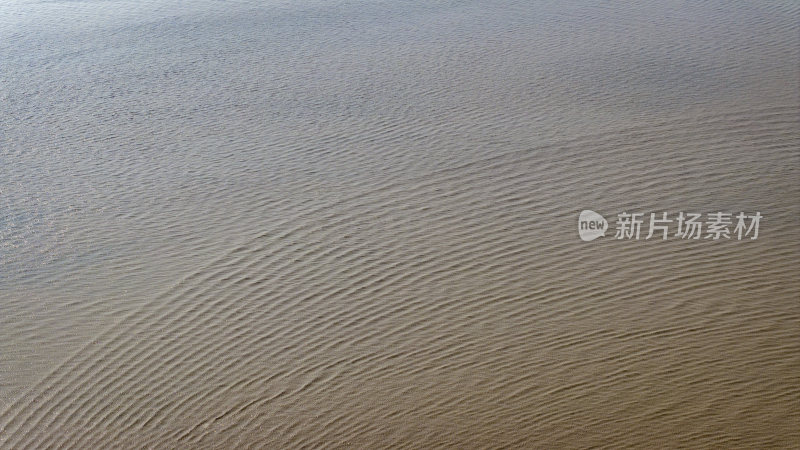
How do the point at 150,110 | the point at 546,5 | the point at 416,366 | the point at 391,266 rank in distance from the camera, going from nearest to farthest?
the point at 416,366, the point at 391,266, the point at 150,110, the point at 546,5

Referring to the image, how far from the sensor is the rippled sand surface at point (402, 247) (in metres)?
4.47

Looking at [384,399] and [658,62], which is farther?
[658,62]

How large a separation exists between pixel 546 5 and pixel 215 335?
755 centimetres

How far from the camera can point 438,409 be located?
4.45 metres

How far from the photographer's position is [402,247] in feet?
19.0

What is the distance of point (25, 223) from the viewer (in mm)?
6281

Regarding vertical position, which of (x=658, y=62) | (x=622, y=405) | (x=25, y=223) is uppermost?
(x=658, y=62)

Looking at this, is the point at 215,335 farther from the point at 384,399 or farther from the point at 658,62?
the point at 658,62

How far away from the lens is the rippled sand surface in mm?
4469

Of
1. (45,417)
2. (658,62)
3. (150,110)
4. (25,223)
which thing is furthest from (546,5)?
(45,417)

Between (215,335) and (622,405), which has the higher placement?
(215,335)

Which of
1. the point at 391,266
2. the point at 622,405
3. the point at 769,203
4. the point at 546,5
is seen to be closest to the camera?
the point at 622,405

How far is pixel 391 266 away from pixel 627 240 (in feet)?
5.36

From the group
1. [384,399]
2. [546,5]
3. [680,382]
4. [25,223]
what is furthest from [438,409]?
[546,5]
